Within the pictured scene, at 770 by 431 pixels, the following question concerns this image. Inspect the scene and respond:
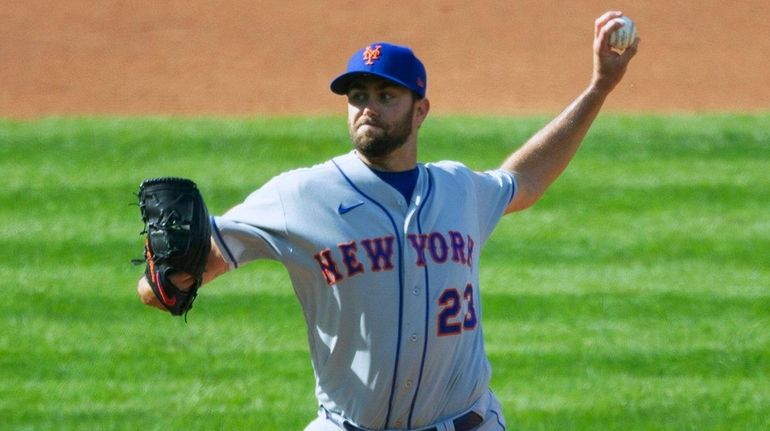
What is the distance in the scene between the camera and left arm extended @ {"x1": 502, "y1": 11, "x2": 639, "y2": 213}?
12.8 feet

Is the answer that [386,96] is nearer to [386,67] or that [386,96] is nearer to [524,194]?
[386,67]

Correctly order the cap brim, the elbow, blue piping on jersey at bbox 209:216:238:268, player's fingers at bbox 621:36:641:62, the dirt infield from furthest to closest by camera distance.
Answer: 1. the dirt infield
2. player's fingers at bbox 621:36:641:62
3. the elbow
4. the cap brim
5. blue piping on jersey at bbox 209:216:238:268

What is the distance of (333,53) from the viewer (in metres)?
11.2

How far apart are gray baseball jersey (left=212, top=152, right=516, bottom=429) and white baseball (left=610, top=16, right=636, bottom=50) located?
0.83 metres

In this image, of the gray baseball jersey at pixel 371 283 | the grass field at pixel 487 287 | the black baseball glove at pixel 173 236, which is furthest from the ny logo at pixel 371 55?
the grass field at pixel 487 287

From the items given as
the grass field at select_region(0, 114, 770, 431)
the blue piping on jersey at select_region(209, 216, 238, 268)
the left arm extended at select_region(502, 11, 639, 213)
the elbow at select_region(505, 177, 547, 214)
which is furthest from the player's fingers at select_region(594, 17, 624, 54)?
the grass field at select_region(0, 114, 770, 431)

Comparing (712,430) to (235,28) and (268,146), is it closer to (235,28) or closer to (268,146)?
(268,146)

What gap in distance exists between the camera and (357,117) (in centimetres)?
346

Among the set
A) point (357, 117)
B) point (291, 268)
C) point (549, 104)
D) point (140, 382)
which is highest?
point (549, 104)

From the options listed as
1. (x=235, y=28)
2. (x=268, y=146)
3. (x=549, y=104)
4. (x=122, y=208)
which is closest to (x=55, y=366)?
(x=122, y=208)

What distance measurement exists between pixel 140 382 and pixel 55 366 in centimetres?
48

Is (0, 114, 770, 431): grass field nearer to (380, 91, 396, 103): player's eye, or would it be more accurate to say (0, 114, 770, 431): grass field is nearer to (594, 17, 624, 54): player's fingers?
(594, 17, 624, 54): player's fingers

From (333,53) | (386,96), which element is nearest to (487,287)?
(386,96)

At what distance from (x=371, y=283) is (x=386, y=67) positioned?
58 centimetres
